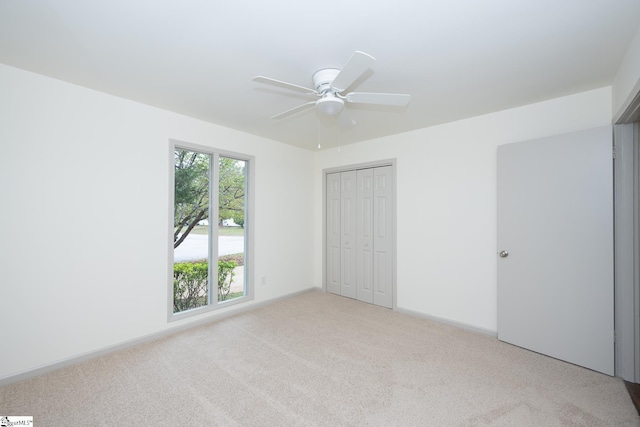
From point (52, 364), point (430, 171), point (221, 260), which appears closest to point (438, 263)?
point (430, 171)

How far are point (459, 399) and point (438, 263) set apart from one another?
1.71 m

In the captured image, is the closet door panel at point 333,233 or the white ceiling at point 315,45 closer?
the white ceiling at point 315,45

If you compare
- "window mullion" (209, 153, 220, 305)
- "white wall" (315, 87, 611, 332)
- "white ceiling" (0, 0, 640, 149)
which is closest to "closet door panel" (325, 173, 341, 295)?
"white wall" (315, 87, 611, 332)

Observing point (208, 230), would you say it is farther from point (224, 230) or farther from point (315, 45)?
point (315, 45)

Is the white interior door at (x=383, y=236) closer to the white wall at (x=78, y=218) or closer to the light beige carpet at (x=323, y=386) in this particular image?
the light beige carpet at (x=323, y=386)

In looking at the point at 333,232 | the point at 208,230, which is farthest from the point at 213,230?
the point at 333,232

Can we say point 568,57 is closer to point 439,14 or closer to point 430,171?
point 439,14

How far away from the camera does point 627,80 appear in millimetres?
1950

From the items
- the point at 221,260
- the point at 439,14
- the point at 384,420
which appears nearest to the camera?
the point at 439,14

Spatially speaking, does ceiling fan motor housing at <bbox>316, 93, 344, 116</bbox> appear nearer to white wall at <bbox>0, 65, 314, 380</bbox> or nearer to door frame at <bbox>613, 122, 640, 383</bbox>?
white wall at <bbox>0, 65, 314, 380</bbox>

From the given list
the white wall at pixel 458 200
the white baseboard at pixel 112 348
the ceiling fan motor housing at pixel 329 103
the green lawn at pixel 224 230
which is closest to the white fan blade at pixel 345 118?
the ceiling fan motor housing at pixel 329 103

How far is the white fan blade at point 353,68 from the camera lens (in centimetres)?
147

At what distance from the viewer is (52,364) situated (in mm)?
2309

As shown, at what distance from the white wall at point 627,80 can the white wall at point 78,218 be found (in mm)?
3817
